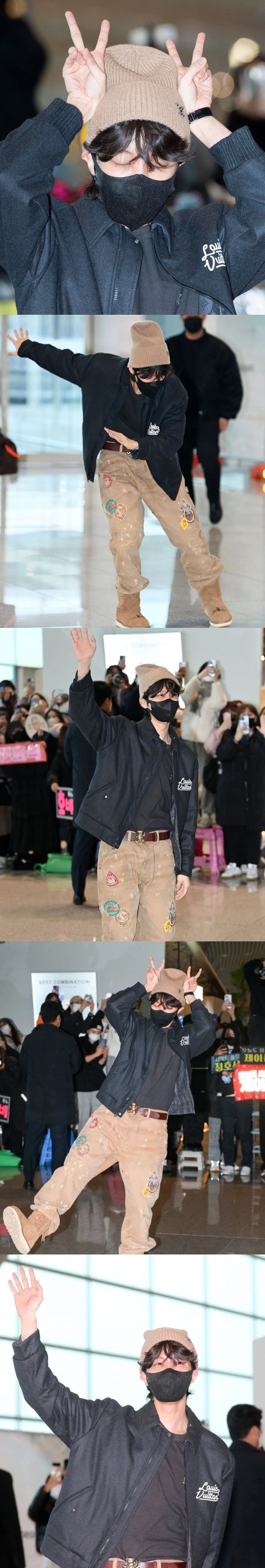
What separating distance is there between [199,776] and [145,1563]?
3.78 meters

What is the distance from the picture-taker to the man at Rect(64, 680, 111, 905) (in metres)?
8.27

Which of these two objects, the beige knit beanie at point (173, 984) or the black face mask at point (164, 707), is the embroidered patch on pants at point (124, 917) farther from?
the black face mask at point (164, 707)

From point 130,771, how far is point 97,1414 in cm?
283

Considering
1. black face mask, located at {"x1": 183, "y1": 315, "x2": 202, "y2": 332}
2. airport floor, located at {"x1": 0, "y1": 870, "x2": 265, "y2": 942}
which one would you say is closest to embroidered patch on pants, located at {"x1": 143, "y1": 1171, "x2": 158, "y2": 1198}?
airport floor, located at {"x1": 0, "y1": 870, "x2": 265, "y2": 942}

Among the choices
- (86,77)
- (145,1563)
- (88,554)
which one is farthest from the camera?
(145,1563)

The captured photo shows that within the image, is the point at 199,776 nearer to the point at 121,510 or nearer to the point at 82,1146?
the point at 82,1146

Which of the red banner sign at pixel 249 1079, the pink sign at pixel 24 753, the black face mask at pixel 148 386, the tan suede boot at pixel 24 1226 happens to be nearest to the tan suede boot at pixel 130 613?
the black face mask at pixel 148 386

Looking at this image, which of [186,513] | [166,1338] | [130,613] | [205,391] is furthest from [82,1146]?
[205,391]

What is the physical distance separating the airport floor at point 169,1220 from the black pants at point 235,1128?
23 cm

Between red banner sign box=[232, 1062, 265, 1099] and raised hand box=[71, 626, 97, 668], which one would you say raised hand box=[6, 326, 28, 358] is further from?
red banner sign box=[232, 1062, 265, 1099]

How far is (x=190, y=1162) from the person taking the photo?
8.26 meters

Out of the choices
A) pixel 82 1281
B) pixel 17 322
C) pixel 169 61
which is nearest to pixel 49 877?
pixel 82 1281

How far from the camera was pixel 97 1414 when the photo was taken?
290 inches

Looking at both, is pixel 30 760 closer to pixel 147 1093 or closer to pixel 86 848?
pixel 86 848
